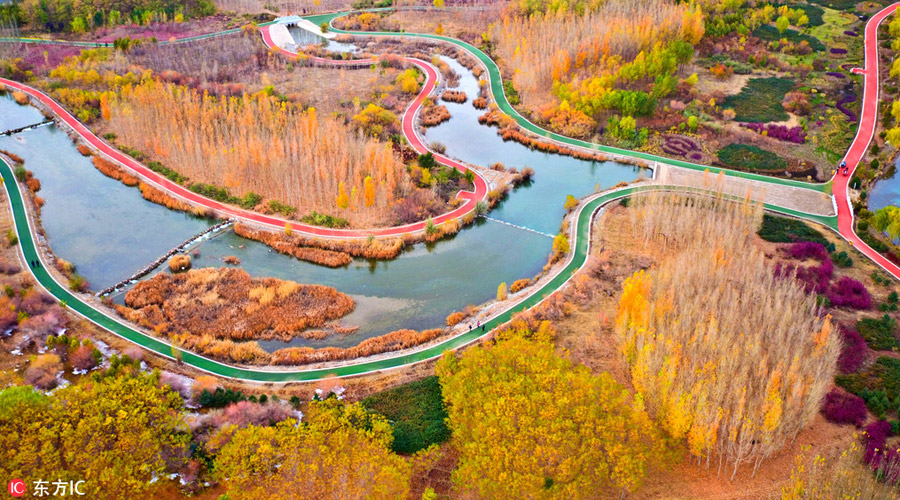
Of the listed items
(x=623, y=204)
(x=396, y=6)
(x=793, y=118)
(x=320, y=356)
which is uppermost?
(x=396, y=6)

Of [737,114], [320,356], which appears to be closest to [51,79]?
[320,356]

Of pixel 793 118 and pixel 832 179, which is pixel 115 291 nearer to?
pixel 832 179

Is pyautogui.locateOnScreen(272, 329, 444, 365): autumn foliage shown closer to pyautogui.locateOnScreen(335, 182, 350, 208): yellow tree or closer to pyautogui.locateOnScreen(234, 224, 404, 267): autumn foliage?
pyautogui.locateOnScreen(234, 224, 404, 267): autumn foliage

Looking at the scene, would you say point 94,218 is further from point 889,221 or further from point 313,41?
point 889,221

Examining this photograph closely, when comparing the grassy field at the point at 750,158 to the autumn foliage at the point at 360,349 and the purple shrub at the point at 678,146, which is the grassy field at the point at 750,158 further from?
the autumn foliage at the point at 360,349

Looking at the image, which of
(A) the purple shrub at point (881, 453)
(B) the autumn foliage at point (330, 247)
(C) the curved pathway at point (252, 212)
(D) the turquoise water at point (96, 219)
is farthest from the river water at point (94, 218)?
(A) the purple shrub at point (881, 453)

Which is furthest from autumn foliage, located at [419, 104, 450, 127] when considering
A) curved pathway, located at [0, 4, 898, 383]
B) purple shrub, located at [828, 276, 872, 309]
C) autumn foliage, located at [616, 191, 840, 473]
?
purple shrub, located at [828, 276, 872, 309]
